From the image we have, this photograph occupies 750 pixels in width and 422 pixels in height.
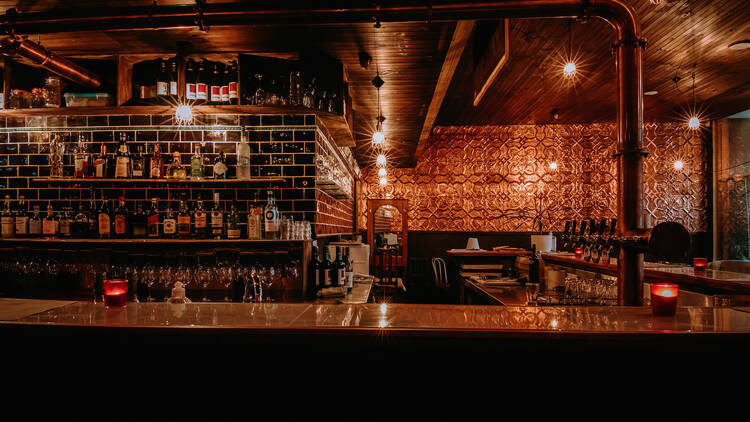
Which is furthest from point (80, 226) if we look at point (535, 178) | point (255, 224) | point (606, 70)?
point (535, 178)

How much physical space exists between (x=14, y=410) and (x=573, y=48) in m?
6.02

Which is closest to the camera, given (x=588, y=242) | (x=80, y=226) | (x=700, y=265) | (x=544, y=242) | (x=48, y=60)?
(x=588, y=242)

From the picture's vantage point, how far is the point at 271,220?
3.58m

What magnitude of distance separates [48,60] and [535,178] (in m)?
8.98

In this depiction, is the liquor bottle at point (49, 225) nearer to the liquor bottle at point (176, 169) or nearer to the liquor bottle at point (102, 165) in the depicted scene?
the liquor bottle at point (102, 165)

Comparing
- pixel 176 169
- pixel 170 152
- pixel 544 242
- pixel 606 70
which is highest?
pixel 606 70

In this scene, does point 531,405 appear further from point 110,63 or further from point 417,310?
point 110,63

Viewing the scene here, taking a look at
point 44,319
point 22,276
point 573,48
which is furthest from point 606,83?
point 22,276

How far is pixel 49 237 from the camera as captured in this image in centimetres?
379

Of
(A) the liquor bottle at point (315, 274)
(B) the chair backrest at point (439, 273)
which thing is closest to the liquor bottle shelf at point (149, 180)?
(A) the liquor bottle at point (315, 274)

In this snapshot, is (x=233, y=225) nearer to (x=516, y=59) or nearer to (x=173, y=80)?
(x=173, y=80)

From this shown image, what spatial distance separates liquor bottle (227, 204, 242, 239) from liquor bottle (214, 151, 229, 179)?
316 millimetres

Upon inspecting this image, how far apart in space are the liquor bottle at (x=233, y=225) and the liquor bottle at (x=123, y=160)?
1054mm

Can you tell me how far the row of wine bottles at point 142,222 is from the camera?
11.9 feet
